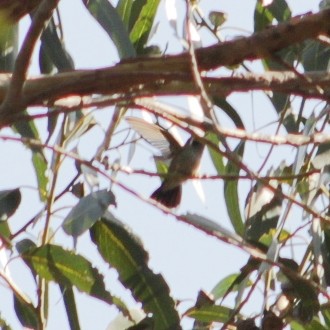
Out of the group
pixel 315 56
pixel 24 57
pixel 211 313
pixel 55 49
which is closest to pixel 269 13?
pixel 315 56

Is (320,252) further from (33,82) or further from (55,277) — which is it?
(33,82)

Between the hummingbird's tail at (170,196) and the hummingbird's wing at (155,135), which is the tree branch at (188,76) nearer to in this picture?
the hummingbird's wing at (155,135)

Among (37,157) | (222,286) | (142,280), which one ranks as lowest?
(142,280)

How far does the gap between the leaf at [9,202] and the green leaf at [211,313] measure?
1.08 feet

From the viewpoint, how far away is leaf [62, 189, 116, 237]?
4.46ft

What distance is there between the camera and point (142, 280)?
1438mm

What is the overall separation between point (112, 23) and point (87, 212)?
0.28 m

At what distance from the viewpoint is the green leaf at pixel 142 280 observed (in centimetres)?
144

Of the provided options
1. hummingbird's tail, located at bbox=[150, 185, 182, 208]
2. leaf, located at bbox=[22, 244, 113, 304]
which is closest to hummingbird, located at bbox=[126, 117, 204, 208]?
hummingbird's tail, located at bbox=[150, 185, 182, 208]

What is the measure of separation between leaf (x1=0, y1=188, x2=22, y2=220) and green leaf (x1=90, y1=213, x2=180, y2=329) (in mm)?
197

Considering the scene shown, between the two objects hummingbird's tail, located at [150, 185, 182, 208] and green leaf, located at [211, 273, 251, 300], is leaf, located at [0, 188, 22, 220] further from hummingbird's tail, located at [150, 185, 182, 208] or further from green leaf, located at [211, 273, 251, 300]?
green leaf, located at [211, 273, 251, 300]

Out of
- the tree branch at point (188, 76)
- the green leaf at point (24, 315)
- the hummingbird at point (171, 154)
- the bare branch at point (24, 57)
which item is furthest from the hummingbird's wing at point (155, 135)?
the bare branch at point (24, 57)

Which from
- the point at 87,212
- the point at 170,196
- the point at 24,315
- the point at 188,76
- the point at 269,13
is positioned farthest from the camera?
the point at 170,196

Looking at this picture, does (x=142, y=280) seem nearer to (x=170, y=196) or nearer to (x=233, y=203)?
(x=233, y=203)
